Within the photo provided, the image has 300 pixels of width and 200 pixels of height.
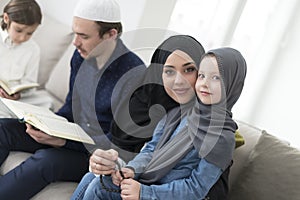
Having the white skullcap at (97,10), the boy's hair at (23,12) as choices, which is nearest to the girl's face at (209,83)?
the white skullcap at (97,10)

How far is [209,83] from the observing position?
1277 millimetres

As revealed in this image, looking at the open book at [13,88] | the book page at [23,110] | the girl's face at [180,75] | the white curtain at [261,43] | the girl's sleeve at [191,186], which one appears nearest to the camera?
the girl's sleeve at [191,186]

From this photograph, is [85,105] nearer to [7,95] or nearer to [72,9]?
[7,95]

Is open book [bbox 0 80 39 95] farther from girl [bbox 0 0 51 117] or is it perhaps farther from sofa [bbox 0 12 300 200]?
sofa [bbox 0 12 300 200]

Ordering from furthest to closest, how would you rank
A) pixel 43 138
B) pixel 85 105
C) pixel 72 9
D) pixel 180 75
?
pixel 72 9 → pixel 85 105 → pixel 43 138 → pixel 180 75

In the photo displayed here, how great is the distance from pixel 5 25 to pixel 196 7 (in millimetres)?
980

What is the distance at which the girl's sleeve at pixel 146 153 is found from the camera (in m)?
1.39

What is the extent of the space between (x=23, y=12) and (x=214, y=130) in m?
1.19

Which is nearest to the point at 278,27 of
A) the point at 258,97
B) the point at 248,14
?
the point at 248,14

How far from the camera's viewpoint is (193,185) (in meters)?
1.26

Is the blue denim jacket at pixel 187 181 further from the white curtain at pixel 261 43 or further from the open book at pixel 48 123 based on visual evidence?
the white curtain at pixel 261 43

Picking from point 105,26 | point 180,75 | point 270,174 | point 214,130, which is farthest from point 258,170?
point 105,26

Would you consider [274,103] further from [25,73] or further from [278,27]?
[25,73]

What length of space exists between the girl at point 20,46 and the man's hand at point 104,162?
80cm
